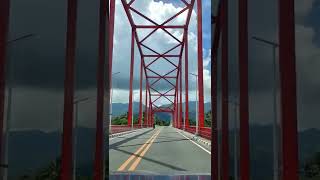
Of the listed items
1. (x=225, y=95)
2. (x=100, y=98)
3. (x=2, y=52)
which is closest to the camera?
(x=2, y=52)

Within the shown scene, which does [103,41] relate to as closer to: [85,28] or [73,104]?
[85,28]

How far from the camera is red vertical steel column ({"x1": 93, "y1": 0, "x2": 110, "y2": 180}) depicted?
586 centimetres

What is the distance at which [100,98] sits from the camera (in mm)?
6016

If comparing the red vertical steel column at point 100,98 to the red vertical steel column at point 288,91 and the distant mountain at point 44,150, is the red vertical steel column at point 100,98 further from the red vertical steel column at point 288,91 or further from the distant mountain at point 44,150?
the red vertical steel column at point 288,91

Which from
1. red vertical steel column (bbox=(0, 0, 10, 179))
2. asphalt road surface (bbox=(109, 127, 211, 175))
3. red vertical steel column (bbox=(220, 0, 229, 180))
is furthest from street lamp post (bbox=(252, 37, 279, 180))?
asphalt road surface (bbox=(109, 127, 211, 175))

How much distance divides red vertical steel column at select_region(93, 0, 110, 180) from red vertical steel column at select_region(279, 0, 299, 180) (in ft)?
10.2

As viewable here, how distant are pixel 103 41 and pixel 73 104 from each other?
5.64 feet

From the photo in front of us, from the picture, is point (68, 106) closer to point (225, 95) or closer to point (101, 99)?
point (101, 99)

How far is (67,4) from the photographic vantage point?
4.63m

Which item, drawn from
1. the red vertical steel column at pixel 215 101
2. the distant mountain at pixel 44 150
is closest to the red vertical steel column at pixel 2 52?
the distant mountain at pixel 44 150

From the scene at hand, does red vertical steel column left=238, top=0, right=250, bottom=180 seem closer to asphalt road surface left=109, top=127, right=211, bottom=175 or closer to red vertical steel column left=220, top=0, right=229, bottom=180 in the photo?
red vertical steel column left=220, top=0, right=229, bottom=180

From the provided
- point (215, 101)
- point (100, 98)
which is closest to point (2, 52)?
point (100, 98)

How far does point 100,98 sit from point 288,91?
10.8 feet

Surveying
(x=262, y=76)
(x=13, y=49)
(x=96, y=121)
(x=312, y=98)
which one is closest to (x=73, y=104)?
(x=13, y=49)
